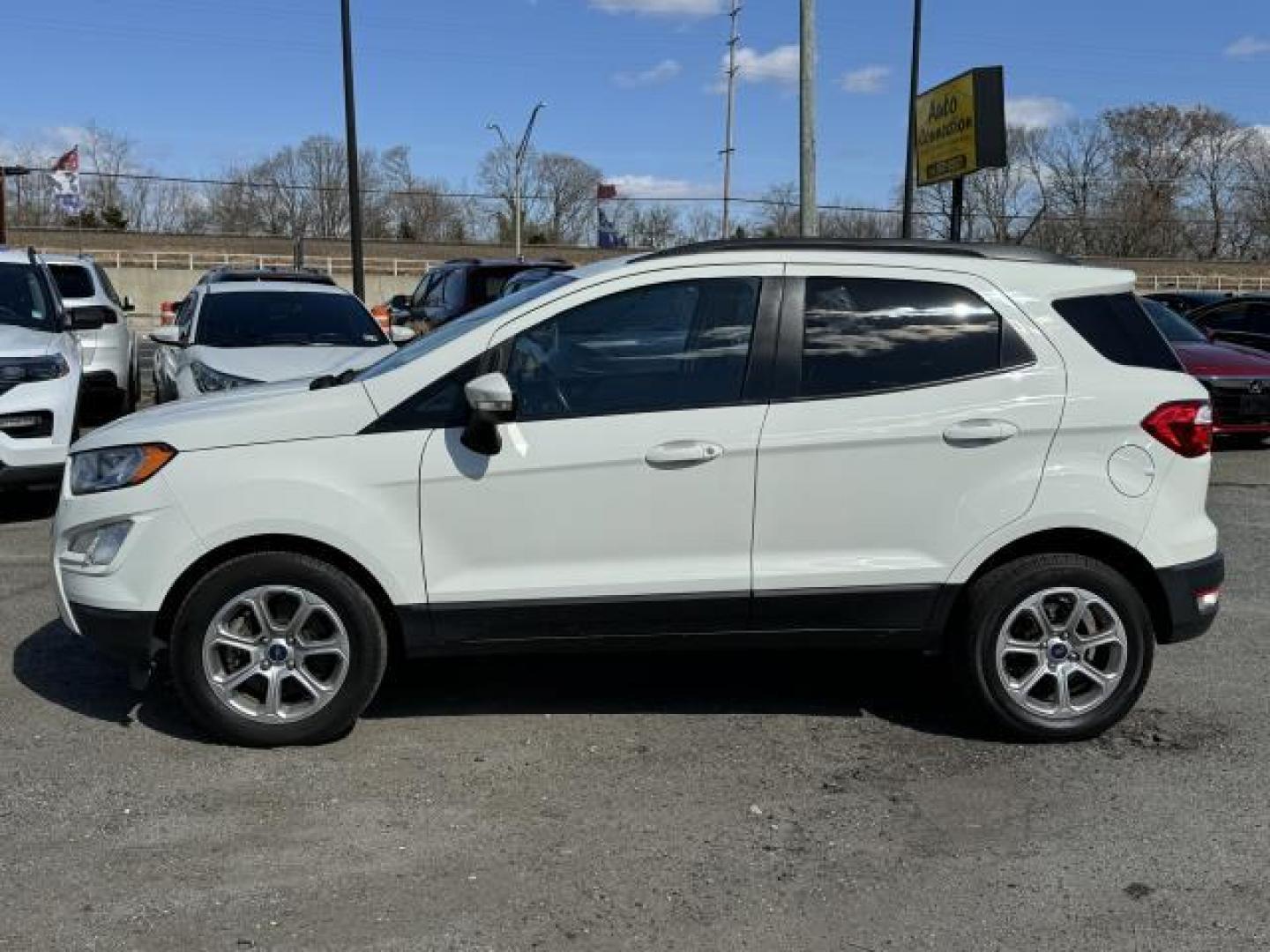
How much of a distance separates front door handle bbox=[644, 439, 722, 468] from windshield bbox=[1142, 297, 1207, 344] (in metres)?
9.99

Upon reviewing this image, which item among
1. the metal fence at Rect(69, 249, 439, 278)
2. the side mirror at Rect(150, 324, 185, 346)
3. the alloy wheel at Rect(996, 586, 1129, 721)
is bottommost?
the alloy wheel at Rect(996, 586, 1129, 721)

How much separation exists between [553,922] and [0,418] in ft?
19.1

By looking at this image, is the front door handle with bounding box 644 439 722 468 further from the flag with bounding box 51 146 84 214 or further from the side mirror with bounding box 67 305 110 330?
the flag with bounding box 51 146 84 214

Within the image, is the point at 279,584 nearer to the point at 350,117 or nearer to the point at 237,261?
the point at 350,117

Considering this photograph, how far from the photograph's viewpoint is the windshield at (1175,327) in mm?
12872

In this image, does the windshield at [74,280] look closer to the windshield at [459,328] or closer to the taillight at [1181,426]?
the windshield at [459,328]

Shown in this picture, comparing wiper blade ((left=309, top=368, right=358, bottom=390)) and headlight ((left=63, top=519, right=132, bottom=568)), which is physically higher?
wiper blade ((left=309, top=368, right=358, bottom=390))

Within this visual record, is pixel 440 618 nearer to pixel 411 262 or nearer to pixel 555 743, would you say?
pixel 555 743

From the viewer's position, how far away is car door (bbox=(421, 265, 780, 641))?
4.21 meters

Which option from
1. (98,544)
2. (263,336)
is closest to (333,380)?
(98,544)

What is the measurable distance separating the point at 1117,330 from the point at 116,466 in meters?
3.64

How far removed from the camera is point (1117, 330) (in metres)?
4.48

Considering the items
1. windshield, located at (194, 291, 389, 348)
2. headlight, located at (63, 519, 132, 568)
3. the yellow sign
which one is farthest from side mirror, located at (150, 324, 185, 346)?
the yellow sign

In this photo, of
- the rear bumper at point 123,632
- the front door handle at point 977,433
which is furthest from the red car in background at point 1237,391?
the rear bumper at point 123,632
